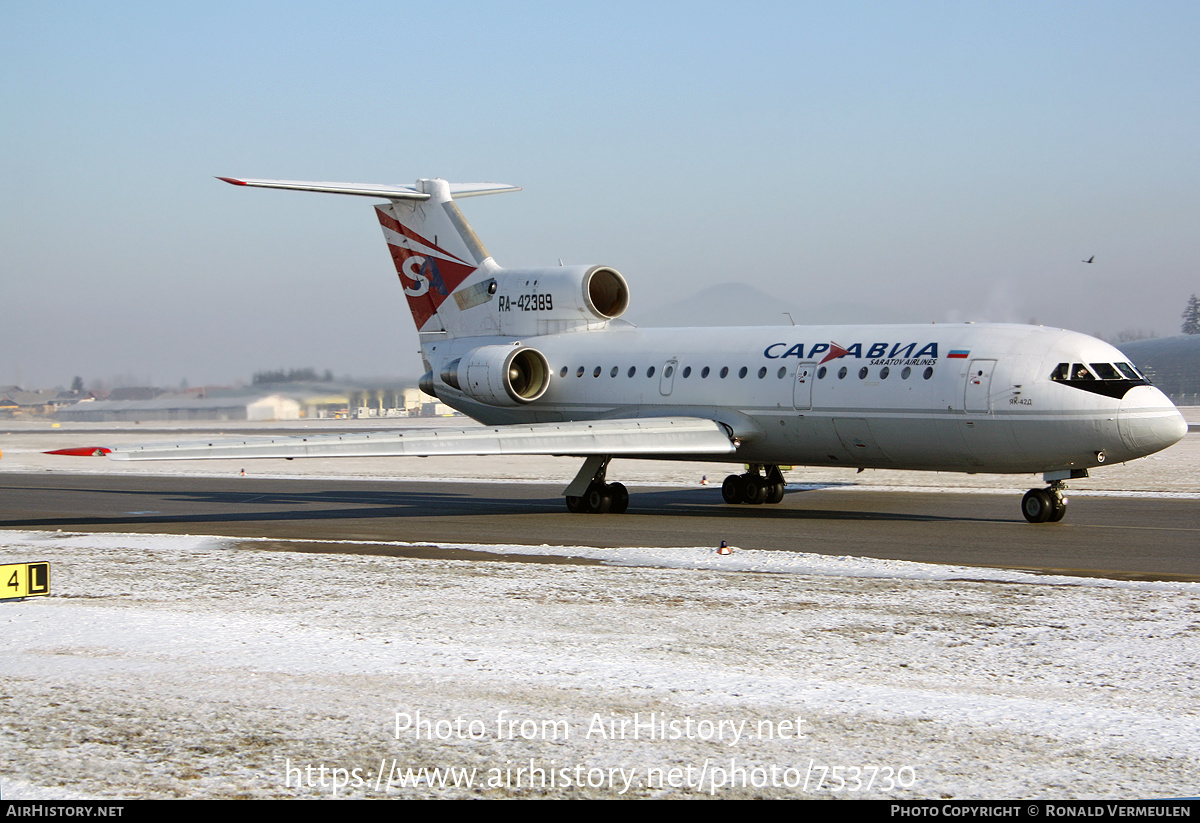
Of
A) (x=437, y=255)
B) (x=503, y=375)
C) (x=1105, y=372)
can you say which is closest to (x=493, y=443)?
(x=503, y=375)

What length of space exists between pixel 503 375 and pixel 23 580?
46.1 feet

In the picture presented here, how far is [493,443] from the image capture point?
68.2 ft

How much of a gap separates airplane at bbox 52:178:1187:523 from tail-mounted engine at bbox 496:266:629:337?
1.4 inches

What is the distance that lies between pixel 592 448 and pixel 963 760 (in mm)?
15486

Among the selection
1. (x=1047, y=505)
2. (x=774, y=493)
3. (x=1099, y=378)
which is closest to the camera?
(x=1099, y=378)

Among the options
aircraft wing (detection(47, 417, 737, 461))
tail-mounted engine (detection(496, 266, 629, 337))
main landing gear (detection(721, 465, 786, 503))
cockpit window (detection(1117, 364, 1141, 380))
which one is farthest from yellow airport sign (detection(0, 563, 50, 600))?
cockpit window (detection(1117, 364, 1141, 380))

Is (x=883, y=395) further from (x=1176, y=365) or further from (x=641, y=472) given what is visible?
(x=1176, y=365)

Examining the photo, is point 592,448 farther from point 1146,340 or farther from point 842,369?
point 1146,340

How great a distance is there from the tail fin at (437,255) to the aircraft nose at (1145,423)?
14219mm

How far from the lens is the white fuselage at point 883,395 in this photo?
18656 millimetres

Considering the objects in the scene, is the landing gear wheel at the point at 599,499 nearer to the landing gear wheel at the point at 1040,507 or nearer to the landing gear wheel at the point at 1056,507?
the landing gear wheel at the point at 1040,507

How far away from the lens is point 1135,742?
270 inches

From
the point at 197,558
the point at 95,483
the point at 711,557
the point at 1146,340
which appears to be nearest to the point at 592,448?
the point at 711,557

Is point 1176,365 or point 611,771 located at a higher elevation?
point 1176,365
